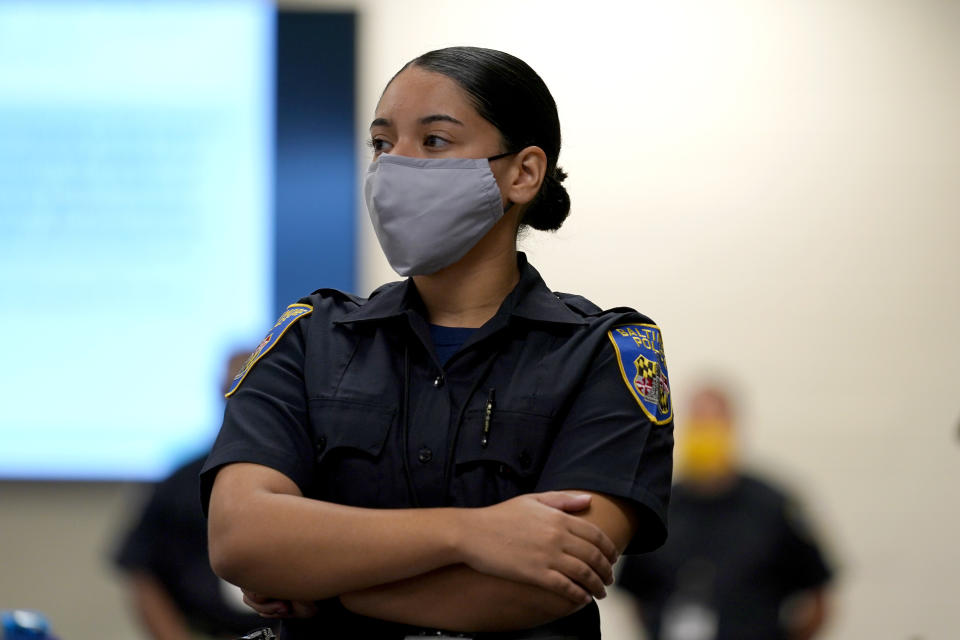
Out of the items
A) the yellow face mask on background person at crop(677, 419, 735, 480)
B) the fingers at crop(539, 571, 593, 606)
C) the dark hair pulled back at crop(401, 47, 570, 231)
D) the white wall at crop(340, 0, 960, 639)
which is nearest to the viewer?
the fingers at crop(539, 571, 593, 606)

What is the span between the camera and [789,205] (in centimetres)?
423

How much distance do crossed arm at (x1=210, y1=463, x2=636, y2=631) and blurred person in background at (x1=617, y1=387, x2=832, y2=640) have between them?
2421mm

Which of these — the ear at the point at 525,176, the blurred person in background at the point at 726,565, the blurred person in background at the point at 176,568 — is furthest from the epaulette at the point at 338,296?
the blurred person in background at the point at 726,565

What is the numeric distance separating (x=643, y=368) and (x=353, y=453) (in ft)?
1.28

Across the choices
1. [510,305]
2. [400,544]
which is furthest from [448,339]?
[400,544]

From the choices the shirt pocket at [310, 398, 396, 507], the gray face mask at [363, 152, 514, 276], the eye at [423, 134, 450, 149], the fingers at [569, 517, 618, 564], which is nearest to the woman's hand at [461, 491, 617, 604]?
the fingers at [569, 517, 618, 564]

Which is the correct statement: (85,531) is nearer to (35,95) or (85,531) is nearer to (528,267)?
(35,95)

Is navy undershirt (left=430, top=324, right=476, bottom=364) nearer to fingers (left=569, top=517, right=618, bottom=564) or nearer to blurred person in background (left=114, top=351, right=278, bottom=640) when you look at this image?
fingers (left=569, top=517, right=618, bottom=564)

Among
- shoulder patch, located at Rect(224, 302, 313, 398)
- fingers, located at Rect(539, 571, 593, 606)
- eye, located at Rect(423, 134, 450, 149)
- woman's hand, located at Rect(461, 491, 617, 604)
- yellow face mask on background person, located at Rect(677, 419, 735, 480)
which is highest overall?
eye, located at Rect(423, 134, 450, 149)

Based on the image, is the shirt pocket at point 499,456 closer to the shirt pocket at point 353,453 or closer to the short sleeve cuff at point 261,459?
the shirt pocket at point 353,453

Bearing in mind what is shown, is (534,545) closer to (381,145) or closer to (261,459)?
(261,459)

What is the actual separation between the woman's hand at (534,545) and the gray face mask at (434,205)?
14.6 inches

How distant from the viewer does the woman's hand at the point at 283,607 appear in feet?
4.46

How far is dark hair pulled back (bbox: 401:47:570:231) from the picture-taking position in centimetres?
148
